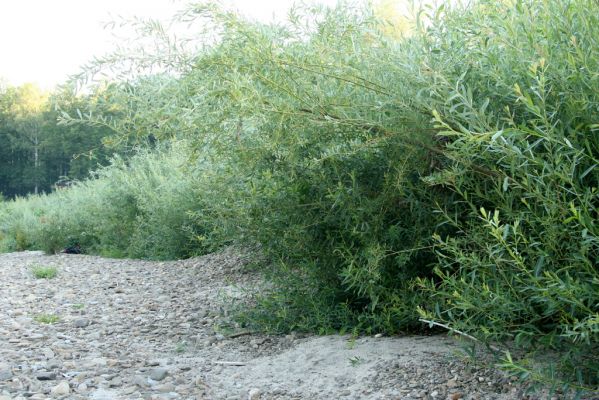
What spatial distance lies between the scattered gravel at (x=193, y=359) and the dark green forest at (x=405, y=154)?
196mm

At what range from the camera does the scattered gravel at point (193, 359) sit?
310 centimetres

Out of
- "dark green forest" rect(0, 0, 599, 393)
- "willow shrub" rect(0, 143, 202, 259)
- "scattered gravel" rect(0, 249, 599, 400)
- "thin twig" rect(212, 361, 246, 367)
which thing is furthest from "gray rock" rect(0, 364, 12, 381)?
"willow shrub" rect(0, 143, 202, 259)

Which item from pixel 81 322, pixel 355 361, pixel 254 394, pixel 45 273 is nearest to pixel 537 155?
pixel 355 361

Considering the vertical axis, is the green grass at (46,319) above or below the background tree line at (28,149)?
below

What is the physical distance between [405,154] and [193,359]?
1.89m

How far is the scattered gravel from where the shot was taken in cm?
310

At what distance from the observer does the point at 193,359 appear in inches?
158

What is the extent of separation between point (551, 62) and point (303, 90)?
3.82ft

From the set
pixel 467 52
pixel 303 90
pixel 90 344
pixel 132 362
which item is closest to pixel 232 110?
pixel 303 90

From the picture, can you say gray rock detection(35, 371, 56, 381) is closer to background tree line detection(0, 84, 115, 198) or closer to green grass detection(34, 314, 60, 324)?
green grass detection(34, 314, 60, 324)

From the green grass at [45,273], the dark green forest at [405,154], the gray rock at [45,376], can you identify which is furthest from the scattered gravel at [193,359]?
the green grass at [45,273]

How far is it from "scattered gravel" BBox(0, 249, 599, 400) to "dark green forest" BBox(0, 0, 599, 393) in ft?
0.64

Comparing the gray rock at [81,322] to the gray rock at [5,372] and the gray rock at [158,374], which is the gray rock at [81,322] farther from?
the gray rock at [158,374]

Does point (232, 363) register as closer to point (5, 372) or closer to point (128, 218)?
point (5, 372)
